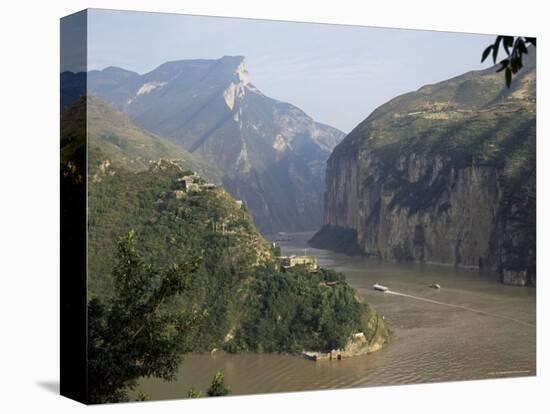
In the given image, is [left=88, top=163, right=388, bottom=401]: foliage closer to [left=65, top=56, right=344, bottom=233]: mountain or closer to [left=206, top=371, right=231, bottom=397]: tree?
[left=206, top=371, right=231, bottom=397]: tree

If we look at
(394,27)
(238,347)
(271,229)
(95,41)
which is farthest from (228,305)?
(394,27)

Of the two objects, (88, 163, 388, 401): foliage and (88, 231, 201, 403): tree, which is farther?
(88, 163, 388, 401): foliage

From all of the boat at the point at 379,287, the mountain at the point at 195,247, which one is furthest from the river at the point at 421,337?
the mountain at the point at 195,247

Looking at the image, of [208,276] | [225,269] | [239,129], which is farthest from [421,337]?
[239,129]

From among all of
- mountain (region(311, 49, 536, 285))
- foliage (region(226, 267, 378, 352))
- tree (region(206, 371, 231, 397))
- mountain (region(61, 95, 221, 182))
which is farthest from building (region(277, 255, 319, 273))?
tree (region(206, 371, 231, 397))

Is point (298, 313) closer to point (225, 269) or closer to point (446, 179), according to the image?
point (225, 269)

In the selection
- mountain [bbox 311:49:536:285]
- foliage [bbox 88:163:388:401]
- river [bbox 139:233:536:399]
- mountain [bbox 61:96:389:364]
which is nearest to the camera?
foliage [bbox 88:163:388:401]

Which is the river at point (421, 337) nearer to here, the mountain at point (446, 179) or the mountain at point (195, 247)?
the mountain at point (195, 247)
